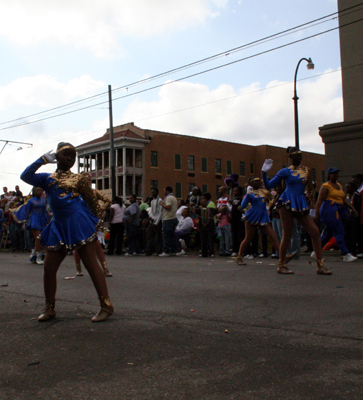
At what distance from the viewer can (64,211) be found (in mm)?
4848

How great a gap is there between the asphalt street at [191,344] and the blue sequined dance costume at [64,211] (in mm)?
795

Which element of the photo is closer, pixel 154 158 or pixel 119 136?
pixel 119 136

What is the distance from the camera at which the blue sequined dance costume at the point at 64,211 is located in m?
4.78

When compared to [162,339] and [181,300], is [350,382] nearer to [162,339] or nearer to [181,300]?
[162,339]

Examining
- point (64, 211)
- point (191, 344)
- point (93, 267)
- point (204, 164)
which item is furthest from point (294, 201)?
point (204, 164)

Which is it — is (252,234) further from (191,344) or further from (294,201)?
(191,344)

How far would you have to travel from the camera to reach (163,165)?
59469 mm

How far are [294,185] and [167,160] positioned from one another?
5190cm

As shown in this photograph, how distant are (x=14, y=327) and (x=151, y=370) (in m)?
1.95

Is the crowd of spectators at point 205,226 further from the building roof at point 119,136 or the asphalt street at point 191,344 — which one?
the building roof at point 119,136

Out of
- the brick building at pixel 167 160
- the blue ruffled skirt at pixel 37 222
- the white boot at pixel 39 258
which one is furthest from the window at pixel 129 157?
the blue ruffled skirt at pixel 37 222

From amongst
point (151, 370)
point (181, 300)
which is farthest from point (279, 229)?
point (151, 370)

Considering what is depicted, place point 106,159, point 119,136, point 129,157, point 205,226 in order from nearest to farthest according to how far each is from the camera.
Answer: point 205,226
point 119,136
point 129,157
point 106,159

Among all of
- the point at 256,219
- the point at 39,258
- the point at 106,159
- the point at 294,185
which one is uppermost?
the point at 106,159
